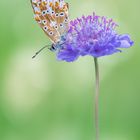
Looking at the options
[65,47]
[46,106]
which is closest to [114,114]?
[46,106]

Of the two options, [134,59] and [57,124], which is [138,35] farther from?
[57,124]

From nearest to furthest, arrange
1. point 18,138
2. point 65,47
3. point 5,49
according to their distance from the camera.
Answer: point 65,47 → point 18,138 → point 5,49

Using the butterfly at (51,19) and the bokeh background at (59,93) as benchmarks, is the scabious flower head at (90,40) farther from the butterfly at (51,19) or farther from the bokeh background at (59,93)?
the bokeh background at (59,93)

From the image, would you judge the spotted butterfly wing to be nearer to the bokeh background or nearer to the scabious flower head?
the scabious flower head

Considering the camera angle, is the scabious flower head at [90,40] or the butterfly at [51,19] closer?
the scabious flower head at [90,40]

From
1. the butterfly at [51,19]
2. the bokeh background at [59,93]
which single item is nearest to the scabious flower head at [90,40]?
the butterfly at [51,19]

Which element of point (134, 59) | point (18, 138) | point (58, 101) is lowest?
point (18, 138)

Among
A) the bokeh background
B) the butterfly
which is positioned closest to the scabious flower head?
the butterfly
